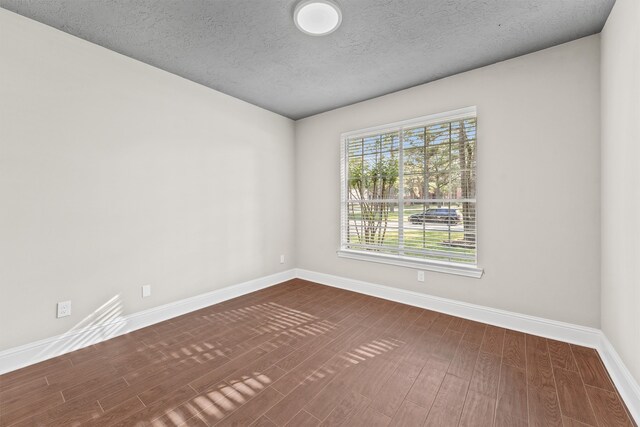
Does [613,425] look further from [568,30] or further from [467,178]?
[568,30]

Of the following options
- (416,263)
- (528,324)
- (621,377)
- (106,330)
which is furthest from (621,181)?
(106,330)

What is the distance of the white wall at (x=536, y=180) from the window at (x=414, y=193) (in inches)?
5.2

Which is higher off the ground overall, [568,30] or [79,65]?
[568,30]

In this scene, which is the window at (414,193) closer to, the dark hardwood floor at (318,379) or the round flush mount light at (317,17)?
the dark hardwood floor at (318,379)

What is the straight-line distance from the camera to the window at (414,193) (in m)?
3.02

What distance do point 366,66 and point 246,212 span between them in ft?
7.75

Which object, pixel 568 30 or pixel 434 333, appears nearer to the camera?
pixel 568 30

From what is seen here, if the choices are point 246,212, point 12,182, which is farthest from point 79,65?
point 246,212

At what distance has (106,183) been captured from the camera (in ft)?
8.29

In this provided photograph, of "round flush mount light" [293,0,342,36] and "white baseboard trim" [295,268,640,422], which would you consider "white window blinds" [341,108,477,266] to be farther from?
"round flush mount light" [293,0,342,36]

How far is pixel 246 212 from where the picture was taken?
3.84m

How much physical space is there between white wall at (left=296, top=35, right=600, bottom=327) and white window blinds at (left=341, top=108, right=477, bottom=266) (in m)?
0.15

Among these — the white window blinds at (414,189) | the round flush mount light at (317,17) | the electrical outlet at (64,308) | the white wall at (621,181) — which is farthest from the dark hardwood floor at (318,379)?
the round flush mount light at (317,17)

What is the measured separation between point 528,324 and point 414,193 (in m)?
1.73
